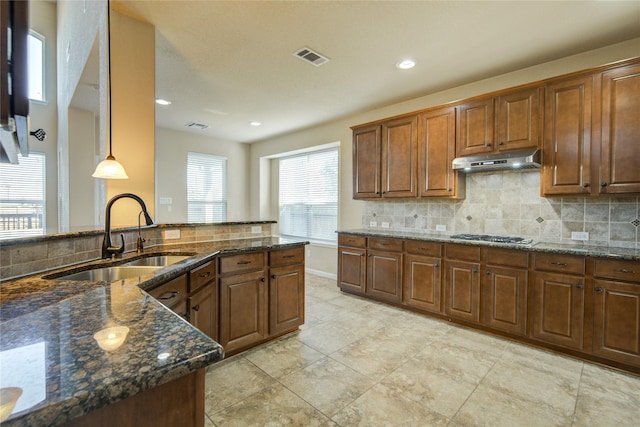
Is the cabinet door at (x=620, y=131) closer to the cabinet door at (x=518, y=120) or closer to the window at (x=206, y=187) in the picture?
the cabinet door at (x=518, y=120)

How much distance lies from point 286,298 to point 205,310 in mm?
822

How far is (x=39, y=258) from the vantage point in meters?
1.50

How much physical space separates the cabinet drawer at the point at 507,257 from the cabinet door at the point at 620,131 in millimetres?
802

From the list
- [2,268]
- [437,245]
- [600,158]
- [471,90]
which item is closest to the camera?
[2,268]

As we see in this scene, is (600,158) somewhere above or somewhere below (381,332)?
above

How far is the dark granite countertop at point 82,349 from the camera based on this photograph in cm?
53

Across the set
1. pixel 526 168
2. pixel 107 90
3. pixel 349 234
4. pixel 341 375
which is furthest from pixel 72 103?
pixel 526 168

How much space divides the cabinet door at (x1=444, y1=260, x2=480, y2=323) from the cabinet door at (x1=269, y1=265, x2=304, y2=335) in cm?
156

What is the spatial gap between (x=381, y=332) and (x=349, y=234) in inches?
56.7

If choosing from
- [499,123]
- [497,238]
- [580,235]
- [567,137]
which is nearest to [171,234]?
[497,238]

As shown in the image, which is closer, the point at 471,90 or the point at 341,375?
the point at 341,375

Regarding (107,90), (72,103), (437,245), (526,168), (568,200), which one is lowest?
(437,245)

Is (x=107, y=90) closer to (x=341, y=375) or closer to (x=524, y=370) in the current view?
(x=341, y=375)

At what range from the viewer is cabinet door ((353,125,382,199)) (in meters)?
4.00
